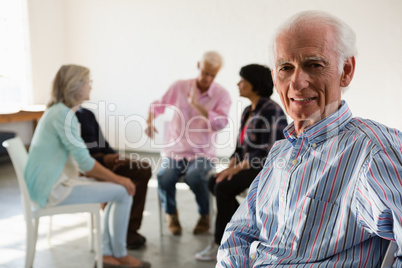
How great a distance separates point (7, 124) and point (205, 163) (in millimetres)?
4091

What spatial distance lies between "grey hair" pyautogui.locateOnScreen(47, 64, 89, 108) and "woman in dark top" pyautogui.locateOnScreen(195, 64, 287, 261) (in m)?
1.03

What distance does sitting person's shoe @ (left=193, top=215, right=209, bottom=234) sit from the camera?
3361mm

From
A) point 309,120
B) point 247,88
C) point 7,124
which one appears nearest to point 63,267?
point 247,88

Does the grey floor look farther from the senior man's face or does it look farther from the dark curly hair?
the senior man's face

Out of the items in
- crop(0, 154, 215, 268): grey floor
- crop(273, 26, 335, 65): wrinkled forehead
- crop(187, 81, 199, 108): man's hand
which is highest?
crop(273, 26, 335, 65): wrinkled forehead

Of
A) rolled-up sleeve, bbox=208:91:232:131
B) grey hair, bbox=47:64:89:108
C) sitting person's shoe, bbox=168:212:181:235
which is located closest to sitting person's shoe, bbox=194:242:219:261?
sitting person's shoe, bbox=168:212:181:235

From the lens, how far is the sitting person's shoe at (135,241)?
3078 mm

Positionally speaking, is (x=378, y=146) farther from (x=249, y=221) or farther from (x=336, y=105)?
(x=249, y=221)

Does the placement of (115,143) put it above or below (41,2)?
below

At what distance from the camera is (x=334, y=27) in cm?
105

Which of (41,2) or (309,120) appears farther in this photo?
(41,2)

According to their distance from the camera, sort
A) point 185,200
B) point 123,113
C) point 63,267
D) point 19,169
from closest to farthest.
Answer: point 19,169 < point 63,267 < point 185,200 < point 123,113

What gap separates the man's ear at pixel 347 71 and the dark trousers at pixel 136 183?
87.2 inches

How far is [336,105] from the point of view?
3.66 feet
